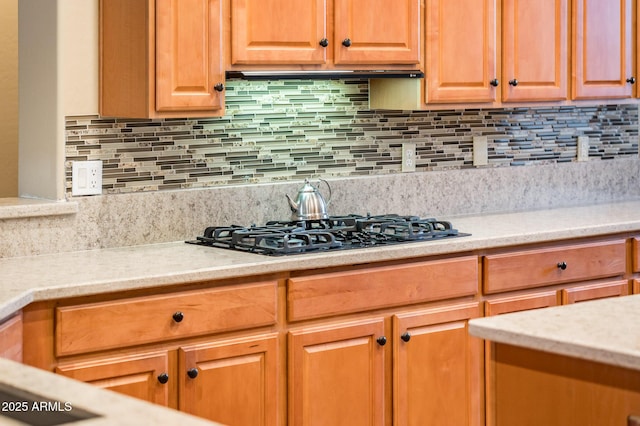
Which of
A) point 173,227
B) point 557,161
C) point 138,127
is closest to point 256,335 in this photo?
point 173,227

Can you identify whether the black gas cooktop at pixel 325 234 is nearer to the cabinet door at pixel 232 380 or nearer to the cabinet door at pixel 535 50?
the cabinet door at pixel 232 380

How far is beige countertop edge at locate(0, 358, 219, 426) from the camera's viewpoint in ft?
4.72

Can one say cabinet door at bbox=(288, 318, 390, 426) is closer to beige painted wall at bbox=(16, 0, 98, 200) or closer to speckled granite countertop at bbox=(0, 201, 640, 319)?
speckled granite countertop at bbox=(0, 201, 640, 319)

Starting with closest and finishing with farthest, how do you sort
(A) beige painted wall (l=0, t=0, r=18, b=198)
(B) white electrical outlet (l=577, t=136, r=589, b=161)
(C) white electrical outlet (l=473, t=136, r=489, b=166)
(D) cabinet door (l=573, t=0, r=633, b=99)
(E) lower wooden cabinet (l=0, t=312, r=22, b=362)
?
(E) lower wooden cabinet (l=0, t=312, r=22, b=362) → (D) cabinet door (l=573, t=0, r=633, b=99) → (C) white electrical outlet (l=473, t=136, r=489, b=166) → (A) beige painted wall (l=0, t=0, r=18, b=198) → (B) white electrical outlet (l=577, t=136, r=589, b=161)

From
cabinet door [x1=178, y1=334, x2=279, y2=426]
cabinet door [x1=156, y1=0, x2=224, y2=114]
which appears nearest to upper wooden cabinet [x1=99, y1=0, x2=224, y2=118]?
cabinet door [x1=156, y1=0, x2=224, y2=114]

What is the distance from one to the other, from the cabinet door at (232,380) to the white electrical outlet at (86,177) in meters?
0.75

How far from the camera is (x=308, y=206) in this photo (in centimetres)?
386

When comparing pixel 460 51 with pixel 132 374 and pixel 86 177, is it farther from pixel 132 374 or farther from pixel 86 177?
pixel 132 374

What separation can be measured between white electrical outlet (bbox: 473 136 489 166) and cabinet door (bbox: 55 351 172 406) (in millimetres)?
1968

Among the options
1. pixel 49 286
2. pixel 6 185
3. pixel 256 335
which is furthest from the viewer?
Result: pixel 6 185

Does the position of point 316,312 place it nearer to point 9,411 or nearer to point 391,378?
point 391,378

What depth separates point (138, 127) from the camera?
3.70 meters

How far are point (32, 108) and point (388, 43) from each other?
1289 millimetres

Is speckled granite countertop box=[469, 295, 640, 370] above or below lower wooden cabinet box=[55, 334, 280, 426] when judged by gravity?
above
